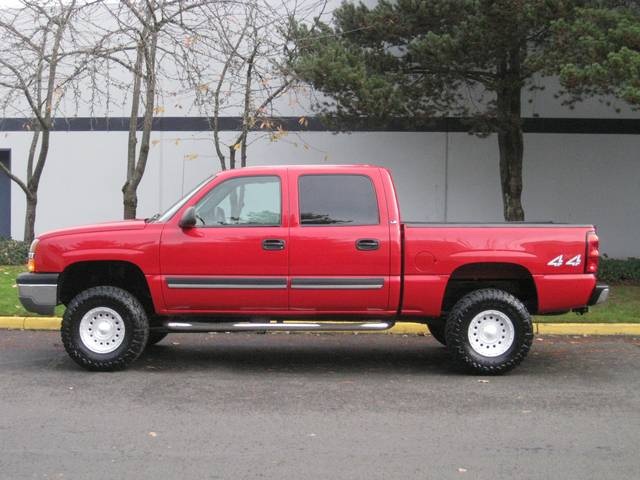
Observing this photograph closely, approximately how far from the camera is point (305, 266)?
6887 mm

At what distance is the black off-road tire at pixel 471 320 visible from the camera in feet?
22.8

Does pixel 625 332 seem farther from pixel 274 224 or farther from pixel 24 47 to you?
pixel 24 47

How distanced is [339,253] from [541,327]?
12.4 feet

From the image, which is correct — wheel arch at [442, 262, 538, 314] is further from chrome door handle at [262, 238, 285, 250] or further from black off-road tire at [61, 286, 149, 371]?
black off-road tire at [61, 286, 149, 371]

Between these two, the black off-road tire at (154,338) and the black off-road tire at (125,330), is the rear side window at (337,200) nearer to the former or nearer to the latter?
the black off-road tire at (125,330)

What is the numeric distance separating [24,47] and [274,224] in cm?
908

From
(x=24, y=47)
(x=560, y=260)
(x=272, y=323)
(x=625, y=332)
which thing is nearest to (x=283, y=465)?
(x=272, y=323)

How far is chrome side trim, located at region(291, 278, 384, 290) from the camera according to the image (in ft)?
22.5

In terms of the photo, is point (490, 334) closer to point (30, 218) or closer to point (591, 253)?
point (591, 253)

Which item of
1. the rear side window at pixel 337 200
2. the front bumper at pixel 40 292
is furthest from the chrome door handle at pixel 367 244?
the front bumper at pixel 40 292

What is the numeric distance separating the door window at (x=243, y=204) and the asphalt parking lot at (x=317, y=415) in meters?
1.51

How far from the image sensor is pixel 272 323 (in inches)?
282

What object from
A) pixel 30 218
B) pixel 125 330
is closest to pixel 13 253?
pixel 30 218

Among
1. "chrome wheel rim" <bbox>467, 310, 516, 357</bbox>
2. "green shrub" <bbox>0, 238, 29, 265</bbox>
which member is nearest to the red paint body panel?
"chrome wheel rim" <bbox>467, 310, 516, 357</bbox>
